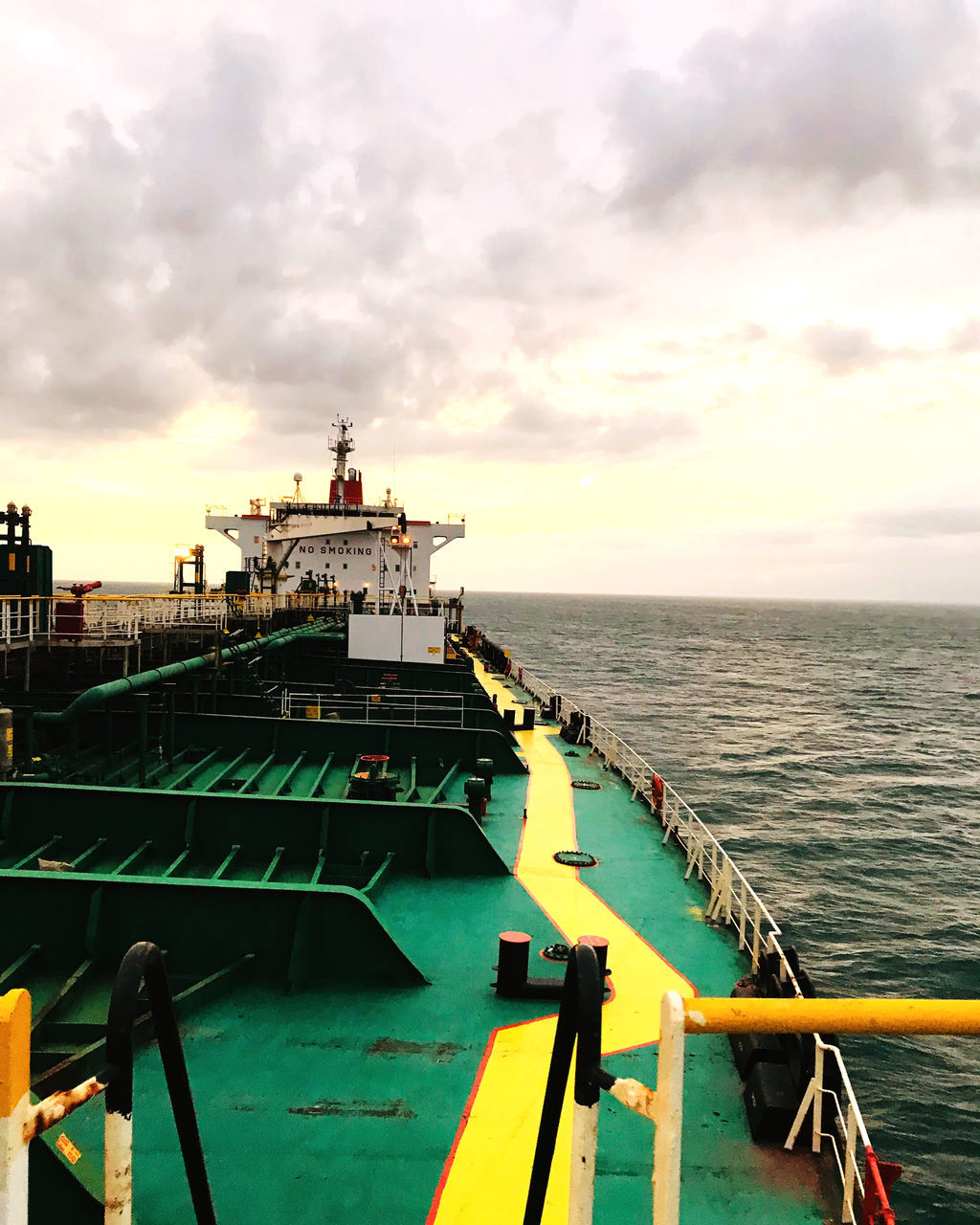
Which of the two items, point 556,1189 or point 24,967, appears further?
point 24,967

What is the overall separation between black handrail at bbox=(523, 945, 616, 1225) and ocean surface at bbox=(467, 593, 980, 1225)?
36.5 ft

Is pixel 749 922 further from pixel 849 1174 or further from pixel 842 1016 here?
pixel 842 1016

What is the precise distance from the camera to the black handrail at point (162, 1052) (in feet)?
7.70

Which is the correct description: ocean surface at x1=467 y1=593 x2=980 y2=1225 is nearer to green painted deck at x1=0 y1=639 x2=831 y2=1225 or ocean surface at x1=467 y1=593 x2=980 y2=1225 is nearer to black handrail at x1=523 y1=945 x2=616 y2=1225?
green painted deck at x1=0 y1=639 x2=831 y2=1225

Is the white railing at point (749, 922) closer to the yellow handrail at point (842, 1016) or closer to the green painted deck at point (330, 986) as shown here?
the green painted deck at point (330, 986)

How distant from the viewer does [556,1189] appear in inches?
241

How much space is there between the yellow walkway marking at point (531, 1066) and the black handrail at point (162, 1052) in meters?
3.94

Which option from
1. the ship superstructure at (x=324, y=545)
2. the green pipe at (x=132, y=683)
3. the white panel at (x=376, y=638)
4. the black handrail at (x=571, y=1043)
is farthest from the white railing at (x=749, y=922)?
the ship superstructure at (x=324, y=545)

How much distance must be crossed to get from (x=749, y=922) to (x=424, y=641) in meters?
19.9

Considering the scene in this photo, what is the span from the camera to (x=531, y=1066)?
7.59m

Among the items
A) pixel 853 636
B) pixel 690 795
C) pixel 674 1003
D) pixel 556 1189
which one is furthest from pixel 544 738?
pixel 853 636

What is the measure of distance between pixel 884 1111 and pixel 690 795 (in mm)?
19424

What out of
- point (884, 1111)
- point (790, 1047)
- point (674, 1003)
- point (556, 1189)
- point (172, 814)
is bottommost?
point (884, 1111)

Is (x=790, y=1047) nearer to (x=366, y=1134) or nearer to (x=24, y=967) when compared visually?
(x=366, y=1134)
